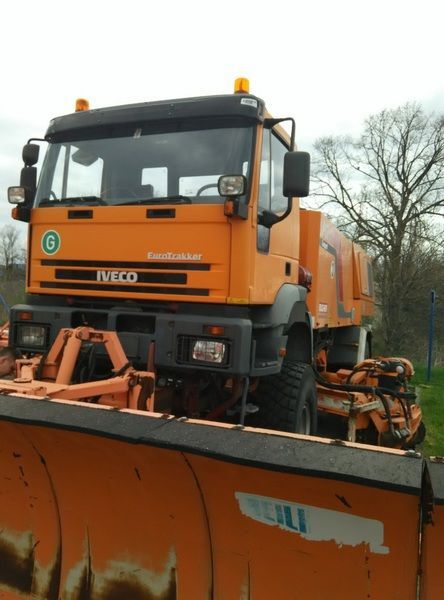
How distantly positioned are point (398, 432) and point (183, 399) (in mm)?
2599

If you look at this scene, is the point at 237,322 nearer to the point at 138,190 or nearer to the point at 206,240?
the point at 206,240

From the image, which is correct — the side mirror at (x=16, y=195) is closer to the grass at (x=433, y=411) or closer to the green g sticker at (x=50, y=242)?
the green g sticker at (x=50, y=242)

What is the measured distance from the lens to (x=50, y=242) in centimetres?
427

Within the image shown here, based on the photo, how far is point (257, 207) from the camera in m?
3.88

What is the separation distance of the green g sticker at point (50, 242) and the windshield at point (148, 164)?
271 millimetres

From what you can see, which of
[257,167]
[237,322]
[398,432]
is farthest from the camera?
[398,432]

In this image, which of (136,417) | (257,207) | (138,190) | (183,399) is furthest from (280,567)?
(138,190)

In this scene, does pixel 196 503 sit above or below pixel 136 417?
below

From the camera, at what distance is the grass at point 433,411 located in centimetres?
624

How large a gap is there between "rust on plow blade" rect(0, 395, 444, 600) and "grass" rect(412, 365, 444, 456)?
13.7 feet

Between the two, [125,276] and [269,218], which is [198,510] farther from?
[269,218]

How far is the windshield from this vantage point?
3.92 meters

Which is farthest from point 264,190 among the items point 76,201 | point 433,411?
point 433,411

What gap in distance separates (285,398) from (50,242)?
92.4 inches
